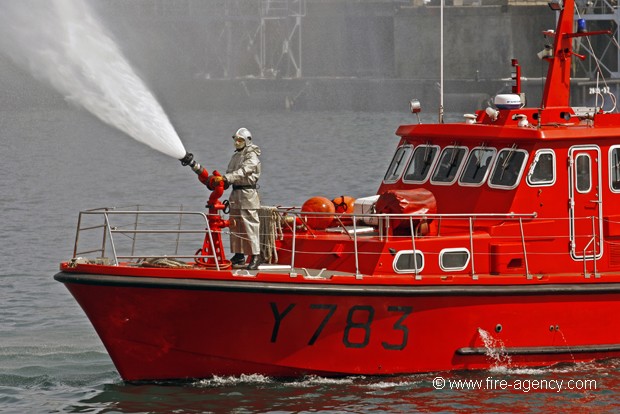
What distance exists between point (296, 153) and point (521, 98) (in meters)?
33.2

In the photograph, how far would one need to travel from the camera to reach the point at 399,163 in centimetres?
1716

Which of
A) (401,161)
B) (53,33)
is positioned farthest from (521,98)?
(53,33)

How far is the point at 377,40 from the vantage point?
89500 mm

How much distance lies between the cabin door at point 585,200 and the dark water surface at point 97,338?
4.71 ft

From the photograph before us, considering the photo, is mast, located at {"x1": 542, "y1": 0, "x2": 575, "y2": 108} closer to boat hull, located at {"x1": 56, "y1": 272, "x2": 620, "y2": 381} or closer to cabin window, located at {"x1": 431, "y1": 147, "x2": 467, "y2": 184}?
cabin window, located at {"x1": 431, "y1": 147, "x2": 467, "y2": 184}

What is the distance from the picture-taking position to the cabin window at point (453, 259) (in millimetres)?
15227

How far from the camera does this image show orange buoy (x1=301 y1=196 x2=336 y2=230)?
16.1 metres

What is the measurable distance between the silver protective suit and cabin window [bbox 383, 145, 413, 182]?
2.54 meters

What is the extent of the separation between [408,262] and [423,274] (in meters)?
0.23

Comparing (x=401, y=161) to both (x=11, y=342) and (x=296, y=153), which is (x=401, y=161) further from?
(x=296, y=153)

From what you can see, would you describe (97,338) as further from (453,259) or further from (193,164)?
(453,259)

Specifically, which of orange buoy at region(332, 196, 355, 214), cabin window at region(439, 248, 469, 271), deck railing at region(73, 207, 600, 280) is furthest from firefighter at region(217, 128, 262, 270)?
cabin window at region(439, 248, 469, 271)

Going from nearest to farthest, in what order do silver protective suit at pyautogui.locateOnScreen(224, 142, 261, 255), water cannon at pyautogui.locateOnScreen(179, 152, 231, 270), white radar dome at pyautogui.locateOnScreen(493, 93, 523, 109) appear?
water cannon at pyautogui.locateOnScreen(179, 152, 231, 270), silver protective suit at pyautogui.locateOnScreen(224, 142, 261, 255), white radar dome at pyautogui.locateOnScreen(493, 93, 523, 109)

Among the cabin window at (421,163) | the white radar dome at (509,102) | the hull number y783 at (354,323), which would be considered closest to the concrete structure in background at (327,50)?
the cabin window at (421,163)
